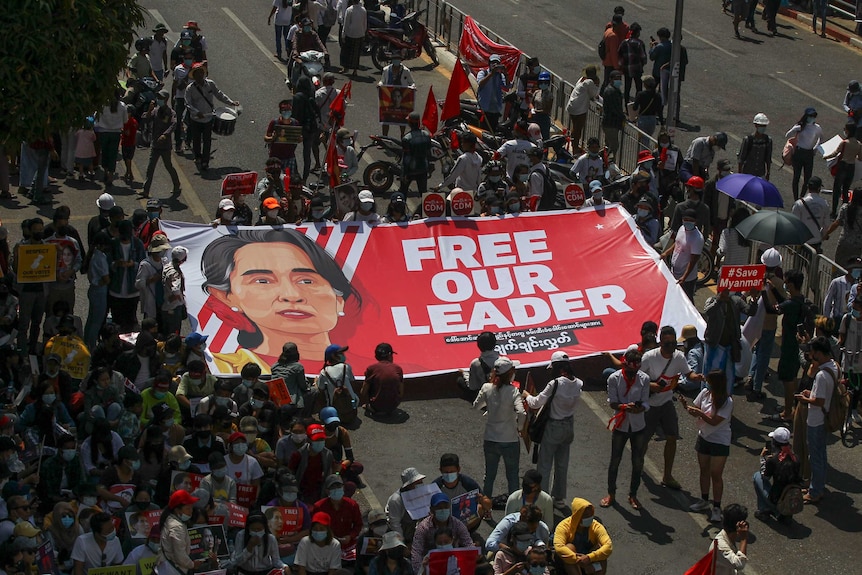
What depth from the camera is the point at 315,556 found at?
578 inches

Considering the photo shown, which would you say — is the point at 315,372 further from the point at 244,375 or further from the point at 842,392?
the point at 842,392

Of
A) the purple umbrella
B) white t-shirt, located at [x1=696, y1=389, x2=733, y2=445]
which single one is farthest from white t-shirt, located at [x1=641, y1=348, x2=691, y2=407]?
the purple umbrella

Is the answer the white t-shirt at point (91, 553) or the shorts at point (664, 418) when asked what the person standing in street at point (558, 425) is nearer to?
the shorts at point (664, 418)

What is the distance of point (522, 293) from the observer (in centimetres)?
2062

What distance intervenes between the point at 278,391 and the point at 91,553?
3786mm

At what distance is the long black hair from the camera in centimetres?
1992

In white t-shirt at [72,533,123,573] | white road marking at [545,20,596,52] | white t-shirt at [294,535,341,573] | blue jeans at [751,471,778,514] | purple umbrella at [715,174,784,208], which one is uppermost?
purple umbrella at [715,174,784,208]

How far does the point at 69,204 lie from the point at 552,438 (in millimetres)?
10849

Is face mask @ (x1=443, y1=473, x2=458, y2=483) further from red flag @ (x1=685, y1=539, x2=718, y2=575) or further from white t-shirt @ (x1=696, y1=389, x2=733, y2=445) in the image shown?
white t-shirt @ (x1=696, y1=389, x2=733, y2=445)

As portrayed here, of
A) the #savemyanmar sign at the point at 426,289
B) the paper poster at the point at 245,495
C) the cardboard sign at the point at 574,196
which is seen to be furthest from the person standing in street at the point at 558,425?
the cardboard sign at the point at 574,196

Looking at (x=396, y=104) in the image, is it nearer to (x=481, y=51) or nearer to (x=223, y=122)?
(x=223, y=122)

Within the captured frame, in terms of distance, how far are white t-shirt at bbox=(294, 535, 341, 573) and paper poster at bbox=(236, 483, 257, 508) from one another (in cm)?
115

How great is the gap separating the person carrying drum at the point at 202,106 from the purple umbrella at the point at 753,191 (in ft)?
29.1

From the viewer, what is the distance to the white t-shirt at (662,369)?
57.0 ft
